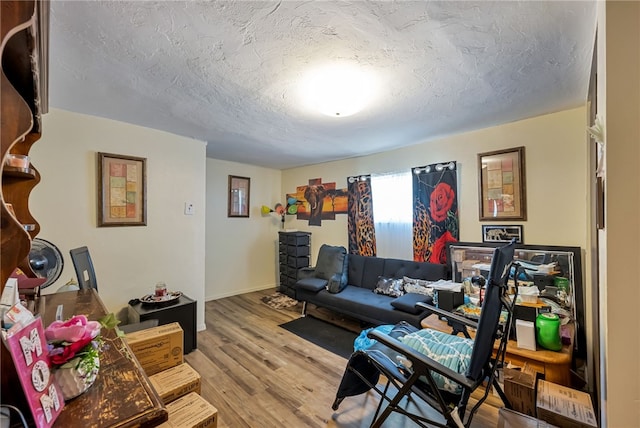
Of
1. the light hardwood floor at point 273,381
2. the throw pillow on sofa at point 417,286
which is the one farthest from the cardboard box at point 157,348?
the throw pillow on sofa at point 417,286

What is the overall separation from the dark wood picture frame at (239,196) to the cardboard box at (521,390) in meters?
4.01

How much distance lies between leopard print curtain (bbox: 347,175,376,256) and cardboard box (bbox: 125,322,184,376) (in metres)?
2.54

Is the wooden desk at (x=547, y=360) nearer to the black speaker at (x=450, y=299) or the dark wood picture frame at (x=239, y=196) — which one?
the black speaker at (x=450, y=299)

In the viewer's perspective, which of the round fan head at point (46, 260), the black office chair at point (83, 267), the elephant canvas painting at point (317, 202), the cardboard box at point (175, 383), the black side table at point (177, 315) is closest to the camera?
the cardboard box at point (175, 383)

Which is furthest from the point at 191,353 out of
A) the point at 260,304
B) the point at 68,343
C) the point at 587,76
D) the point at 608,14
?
the point at 587,76

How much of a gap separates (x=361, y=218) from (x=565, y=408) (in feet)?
8.85

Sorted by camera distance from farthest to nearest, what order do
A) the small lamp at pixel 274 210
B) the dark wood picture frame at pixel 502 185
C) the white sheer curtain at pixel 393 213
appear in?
the small lamp at pixel 274 210, the white sheer curtain at pixel 393 213, the dark wood picture frame at pixel 502 185

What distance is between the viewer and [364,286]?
11.6 ft

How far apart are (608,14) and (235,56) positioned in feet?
5.22

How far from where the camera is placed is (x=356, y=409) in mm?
1804

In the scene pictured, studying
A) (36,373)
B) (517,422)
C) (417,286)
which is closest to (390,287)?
(417,286)

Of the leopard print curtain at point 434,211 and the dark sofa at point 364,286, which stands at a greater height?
the leopard print curtain at point 434,211

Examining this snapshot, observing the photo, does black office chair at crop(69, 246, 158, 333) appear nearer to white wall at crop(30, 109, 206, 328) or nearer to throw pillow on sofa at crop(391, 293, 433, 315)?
white wall at crop(30, 109, 206, 328)

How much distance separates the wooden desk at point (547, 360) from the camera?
1.70 metres
